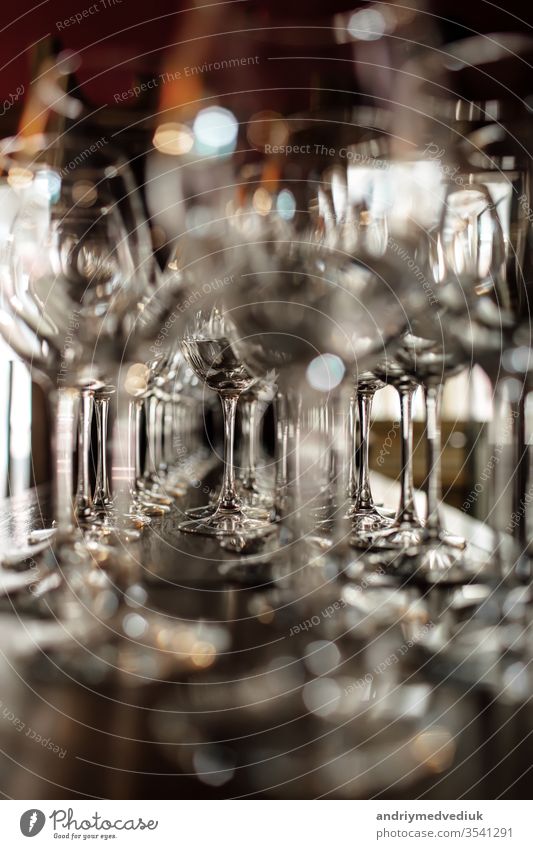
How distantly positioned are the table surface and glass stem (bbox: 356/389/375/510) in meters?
0.13

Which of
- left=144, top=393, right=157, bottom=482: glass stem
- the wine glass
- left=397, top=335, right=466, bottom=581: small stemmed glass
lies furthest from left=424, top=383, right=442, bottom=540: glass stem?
left=144, top=393, right=157, bottom=482: glass stem

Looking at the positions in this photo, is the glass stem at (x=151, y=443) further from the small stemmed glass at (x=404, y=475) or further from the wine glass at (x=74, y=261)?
the small stemmed glass at (x=404, y=475)

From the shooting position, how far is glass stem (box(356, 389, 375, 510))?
337 millimetres

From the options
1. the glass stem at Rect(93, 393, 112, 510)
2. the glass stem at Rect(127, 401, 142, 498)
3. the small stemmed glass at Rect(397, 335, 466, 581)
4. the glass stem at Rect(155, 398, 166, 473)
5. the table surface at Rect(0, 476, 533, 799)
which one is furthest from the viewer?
the glass stem at Rect(155, 398, 166, 473)

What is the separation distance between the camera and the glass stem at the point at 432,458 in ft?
0.94

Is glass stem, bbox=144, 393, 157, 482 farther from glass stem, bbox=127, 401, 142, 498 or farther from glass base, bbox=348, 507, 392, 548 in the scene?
glass base, bbox=348, 507, 392, 548

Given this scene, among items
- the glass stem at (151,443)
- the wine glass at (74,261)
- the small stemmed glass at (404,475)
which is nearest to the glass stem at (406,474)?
the small stemmed glass at (404,475)

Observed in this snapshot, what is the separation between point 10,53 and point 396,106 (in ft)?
0.64

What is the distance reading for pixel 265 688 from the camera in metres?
0.17

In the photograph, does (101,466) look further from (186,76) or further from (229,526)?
(186,76)

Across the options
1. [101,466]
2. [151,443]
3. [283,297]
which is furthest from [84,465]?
[151,443]

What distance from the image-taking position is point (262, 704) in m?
0.16
